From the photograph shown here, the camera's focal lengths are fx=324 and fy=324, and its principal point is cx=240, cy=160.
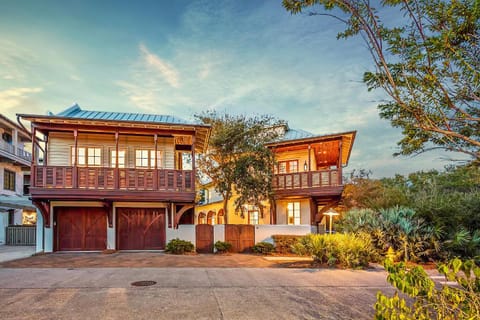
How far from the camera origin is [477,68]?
6871 millimetres

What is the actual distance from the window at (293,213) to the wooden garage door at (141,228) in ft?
28.1

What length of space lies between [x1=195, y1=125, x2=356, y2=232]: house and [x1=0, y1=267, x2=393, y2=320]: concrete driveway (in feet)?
28.1

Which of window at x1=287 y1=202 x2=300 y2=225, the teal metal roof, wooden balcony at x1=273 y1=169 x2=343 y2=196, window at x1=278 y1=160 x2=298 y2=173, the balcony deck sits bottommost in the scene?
window at x1=287 y1=202 x2=300 y2=225

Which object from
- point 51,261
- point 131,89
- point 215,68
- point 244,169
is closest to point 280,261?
point 244,169

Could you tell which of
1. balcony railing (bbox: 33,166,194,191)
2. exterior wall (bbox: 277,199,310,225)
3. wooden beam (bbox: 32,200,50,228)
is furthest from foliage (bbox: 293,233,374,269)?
wooden beam (bbox: 32,200,50,228)

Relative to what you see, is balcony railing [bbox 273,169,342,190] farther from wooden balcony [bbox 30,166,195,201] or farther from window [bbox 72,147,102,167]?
window [bbox 72,147,102,167]

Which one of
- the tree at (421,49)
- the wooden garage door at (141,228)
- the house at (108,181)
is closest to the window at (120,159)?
the house at (108,181)

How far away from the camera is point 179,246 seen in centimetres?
1571

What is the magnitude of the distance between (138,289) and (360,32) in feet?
25.2

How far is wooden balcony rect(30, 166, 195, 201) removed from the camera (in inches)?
579

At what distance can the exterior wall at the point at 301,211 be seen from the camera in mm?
20922

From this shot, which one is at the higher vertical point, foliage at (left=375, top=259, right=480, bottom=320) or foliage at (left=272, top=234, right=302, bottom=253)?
foliage at (left=375, top=259, right=480, bottom=320)

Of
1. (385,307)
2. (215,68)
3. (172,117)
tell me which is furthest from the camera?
(172,117)

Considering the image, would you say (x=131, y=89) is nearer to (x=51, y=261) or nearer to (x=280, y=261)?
(x=51, y=261)
